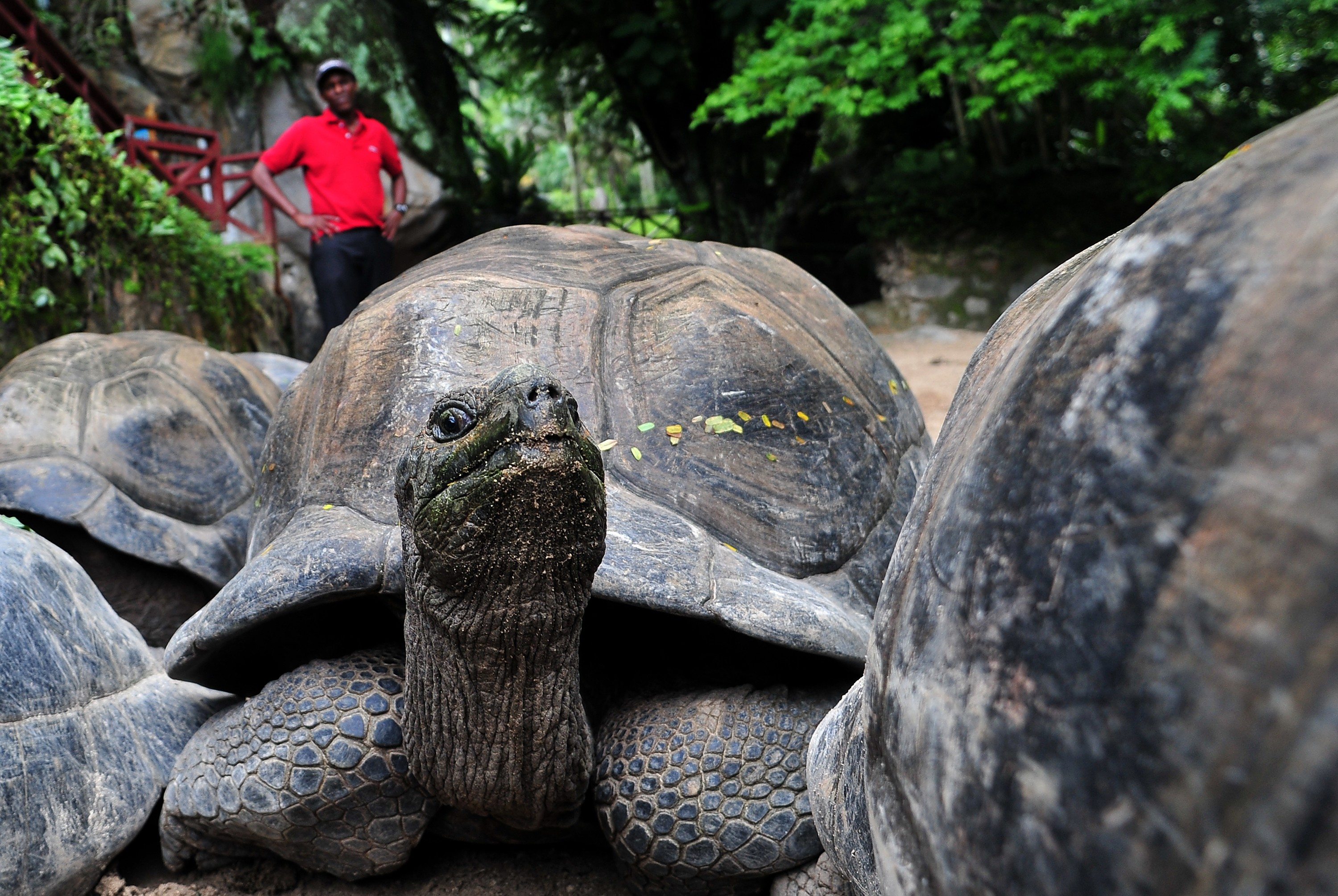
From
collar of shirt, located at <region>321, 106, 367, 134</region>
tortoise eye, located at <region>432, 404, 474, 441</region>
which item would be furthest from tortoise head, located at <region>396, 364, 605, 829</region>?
collar of shirt, located at <region>321, 106, 367, 134</region>

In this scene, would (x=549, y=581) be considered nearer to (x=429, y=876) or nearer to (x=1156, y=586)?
(x=429, y=876)

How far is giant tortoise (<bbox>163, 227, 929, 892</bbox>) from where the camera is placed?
1621 millimetres

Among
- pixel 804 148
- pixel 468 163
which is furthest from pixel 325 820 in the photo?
pixel 468 163

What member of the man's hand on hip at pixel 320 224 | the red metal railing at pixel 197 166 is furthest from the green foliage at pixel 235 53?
the man's hand on hip at pixel 320 224

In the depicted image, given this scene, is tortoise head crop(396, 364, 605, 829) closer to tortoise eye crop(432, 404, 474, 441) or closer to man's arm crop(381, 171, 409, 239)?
tortoise eye crop(432, 404, 474, 441)

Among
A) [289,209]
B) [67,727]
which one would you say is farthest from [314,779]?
[289,209]

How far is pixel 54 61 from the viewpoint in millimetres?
7898

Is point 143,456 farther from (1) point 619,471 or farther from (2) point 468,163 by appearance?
(2) point 468,163

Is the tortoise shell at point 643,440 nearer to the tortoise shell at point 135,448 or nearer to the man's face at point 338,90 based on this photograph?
the tortoise shell at point 135,448

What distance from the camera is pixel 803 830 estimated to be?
1.82 metres

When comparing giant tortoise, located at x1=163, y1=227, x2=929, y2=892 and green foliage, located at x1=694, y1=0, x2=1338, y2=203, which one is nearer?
giant tortoise, located at x1=163, y1=227, x2=929, y2=892

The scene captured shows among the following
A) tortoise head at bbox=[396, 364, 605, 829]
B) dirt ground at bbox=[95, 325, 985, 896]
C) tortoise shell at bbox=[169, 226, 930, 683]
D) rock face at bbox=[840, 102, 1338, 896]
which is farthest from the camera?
dirt ground at bbox=[95, 325, 985, 896]

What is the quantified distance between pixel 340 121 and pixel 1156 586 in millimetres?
5927

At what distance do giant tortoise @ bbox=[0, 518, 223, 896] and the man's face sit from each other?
13.2 feet
